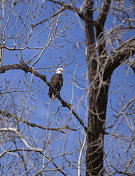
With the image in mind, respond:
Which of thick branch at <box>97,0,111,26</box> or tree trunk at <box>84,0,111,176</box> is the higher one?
thick branch at <box>97,0,111,26</box>

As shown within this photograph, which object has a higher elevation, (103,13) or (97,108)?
(103,13)

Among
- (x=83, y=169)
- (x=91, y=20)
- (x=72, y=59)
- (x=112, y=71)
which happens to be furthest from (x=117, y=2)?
(x=72, y=59)

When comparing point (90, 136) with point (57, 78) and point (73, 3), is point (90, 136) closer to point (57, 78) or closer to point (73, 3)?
point (73, 3)

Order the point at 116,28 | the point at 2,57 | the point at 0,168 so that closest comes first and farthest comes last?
the point at 116,28
the point at 0,168
the point at 2,57

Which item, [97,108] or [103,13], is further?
[103,13]

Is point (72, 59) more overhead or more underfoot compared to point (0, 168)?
more overhead

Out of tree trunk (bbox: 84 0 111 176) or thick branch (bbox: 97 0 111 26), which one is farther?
thick branch (bbox: 97 0 111 26)

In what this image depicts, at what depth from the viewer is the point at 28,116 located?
2891 millimetres

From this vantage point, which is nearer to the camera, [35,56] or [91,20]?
[91,20]

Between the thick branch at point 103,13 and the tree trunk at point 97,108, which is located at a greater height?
the thick branch at point 103,13

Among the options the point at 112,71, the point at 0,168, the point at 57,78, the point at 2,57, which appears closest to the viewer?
the point at 112,71

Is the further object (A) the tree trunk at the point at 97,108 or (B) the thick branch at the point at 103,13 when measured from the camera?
(B) the thick branch at the point at 103,13

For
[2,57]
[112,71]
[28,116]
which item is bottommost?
[28,116]

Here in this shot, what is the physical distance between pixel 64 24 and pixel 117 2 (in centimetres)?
306
